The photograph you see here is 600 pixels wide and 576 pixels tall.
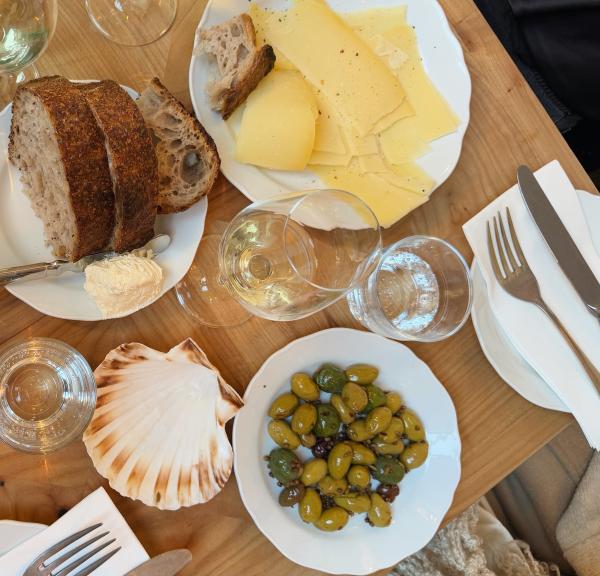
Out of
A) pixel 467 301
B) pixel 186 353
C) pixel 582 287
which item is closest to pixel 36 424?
pixel 186 353

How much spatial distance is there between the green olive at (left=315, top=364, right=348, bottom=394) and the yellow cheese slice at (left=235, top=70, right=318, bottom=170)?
0.31 meters

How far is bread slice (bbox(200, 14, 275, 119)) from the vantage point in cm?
87

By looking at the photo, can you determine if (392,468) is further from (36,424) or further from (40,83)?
(40,83)

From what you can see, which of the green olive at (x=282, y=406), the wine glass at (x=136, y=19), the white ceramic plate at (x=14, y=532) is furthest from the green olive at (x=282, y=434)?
the wine glass at (x=136, y=19)

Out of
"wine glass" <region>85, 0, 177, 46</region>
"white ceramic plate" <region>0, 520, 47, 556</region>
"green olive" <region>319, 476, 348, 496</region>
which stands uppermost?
"wine glass" <region>85, 0, 177, 46</region>

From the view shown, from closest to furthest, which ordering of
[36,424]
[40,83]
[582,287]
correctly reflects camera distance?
[40,83], [36,424], [582,287]

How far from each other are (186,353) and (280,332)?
0.15m

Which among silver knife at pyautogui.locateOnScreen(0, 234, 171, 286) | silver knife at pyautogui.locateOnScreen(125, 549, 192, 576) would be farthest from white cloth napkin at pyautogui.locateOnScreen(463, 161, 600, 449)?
silver knife at pyautogui.locateOnScreen(125, 549, 192, 576)

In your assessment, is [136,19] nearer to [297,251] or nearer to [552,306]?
[297,251]

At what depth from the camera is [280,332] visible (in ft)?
3.13

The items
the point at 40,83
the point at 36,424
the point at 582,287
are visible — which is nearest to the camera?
the point at 40,83

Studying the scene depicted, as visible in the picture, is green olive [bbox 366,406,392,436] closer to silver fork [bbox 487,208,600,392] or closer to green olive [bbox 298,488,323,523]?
green olive [bbox 298,488,323,523]

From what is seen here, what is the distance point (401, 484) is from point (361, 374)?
20 centimetres

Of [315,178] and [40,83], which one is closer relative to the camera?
[40,83]
